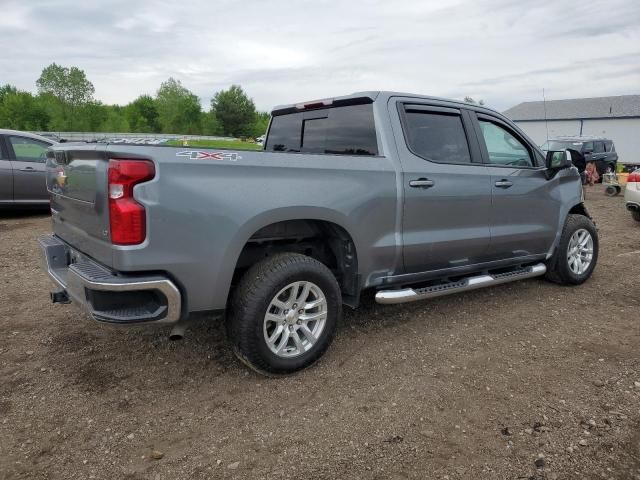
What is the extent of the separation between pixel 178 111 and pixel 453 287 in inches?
3877

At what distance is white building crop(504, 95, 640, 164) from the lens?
42500 millimetres

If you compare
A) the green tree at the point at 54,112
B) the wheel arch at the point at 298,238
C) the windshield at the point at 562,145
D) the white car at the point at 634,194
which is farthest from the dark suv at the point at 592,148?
the green tree at the point at 54,112

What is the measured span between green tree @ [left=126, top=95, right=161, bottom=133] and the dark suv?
91665 mm

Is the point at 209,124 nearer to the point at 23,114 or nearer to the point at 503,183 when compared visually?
the point at 23,114

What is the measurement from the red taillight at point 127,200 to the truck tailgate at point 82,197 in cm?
7

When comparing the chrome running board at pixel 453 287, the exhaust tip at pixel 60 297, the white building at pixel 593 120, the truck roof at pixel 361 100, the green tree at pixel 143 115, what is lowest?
the chrome running board at pixel 453 287

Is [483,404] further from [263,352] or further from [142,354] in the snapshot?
[142,354]

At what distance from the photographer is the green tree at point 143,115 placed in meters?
101

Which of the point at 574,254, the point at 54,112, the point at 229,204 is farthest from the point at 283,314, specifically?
the point at 54,112

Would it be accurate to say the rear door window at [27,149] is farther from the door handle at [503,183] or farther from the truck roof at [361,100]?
the door handle at [503,183]

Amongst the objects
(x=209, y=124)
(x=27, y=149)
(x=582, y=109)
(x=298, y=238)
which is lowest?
(x=298, y=238)

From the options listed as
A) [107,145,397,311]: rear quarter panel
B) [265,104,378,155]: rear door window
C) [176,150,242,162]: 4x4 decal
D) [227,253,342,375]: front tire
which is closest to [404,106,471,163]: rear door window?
[265,104,378,155]: rear door window

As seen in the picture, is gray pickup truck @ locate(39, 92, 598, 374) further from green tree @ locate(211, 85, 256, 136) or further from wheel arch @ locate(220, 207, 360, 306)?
green tree @ locate(211, 85, 256, 136)

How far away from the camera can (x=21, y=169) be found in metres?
8.84
